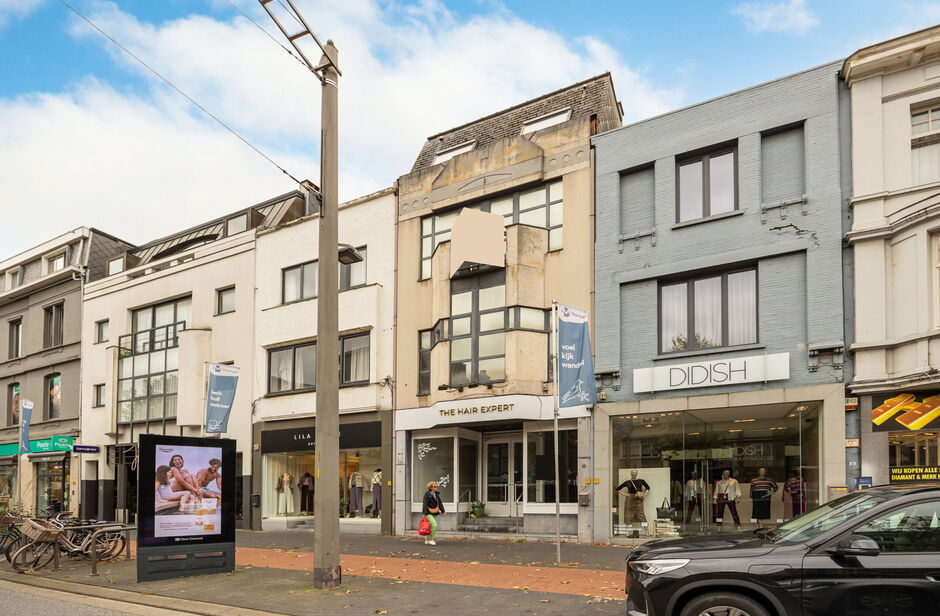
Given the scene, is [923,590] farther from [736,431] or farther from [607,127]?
[607,127]

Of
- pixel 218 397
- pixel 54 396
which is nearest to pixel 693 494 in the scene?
pixel 218 397

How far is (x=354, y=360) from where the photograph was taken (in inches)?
971

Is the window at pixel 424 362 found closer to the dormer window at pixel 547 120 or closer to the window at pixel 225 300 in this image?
the dormer window at pixel 547 120

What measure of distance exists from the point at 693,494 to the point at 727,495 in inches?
29.5

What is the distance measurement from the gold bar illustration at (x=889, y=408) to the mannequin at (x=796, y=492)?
1924 millimetres

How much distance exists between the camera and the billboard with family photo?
13188 mm

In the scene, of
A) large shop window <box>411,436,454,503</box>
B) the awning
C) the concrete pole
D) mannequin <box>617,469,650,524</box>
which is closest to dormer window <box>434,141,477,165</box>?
large shop window <box>411,436,454,503</box>

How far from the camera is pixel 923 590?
20.7 ft

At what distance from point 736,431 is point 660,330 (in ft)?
9.09

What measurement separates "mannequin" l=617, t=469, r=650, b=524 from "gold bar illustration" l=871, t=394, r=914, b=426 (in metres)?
5.15

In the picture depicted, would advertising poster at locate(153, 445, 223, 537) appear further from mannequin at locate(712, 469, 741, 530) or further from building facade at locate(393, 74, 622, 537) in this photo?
mannequin at locate(712, 469, 741, 530)

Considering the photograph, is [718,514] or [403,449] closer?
[718,514]

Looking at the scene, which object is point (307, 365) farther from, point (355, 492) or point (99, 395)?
point (99, 395)

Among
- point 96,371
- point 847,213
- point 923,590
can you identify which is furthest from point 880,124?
point 96,371
